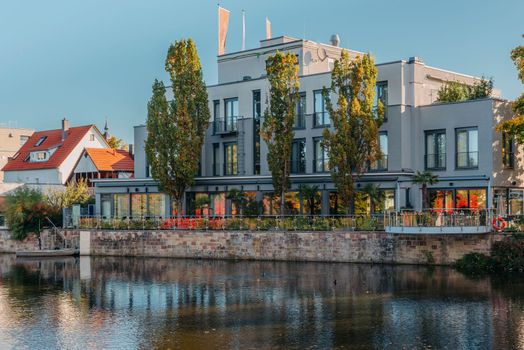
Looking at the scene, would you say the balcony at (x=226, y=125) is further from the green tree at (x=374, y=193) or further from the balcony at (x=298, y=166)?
the green tree at (x=374, y=193)

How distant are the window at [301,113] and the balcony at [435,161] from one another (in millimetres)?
9390

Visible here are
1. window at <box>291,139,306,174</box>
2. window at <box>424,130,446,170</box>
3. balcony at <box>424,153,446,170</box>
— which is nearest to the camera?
balcony at <box>424,153,446,170</box>

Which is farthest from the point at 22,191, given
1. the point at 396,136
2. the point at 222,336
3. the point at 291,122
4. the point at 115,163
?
the point at 222,336

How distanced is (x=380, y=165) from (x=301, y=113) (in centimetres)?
764

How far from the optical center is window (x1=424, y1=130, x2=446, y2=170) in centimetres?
5253

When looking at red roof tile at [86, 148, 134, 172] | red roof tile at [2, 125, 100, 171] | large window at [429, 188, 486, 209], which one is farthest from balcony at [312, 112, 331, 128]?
red roof tile at [2, 125, 100, 171]

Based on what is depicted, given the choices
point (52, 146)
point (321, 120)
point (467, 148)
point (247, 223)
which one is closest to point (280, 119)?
point (321, 120)

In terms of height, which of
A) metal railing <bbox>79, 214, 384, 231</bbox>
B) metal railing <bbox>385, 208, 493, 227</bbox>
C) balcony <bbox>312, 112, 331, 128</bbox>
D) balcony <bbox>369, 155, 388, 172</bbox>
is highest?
balcony <bbox>312, 112, 331, 128</bbox>

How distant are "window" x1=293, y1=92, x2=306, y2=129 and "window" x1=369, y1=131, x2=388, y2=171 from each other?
6.33m

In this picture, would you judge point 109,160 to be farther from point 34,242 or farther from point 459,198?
point 459,198

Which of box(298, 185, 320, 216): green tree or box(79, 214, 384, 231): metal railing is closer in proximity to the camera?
box(79, 214, 384, 231): metal railing

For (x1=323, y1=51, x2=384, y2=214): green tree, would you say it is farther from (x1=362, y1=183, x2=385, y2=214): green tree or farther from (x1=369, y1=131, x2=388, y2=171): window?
(x1=369, y1=131, x2=388, y2=171): window

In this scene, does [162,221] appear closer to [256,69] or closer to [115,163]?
[256,69]

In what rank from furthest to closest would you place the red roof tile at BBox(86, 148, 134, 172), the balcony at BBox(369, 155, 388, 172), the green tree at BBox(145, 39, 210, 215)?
the red roof tile at BBox(86, 148, 134, 172)
the green tree at BBox(145, 39, 210, 215)
the balcony at BBox(369, 155, 388, 172)
